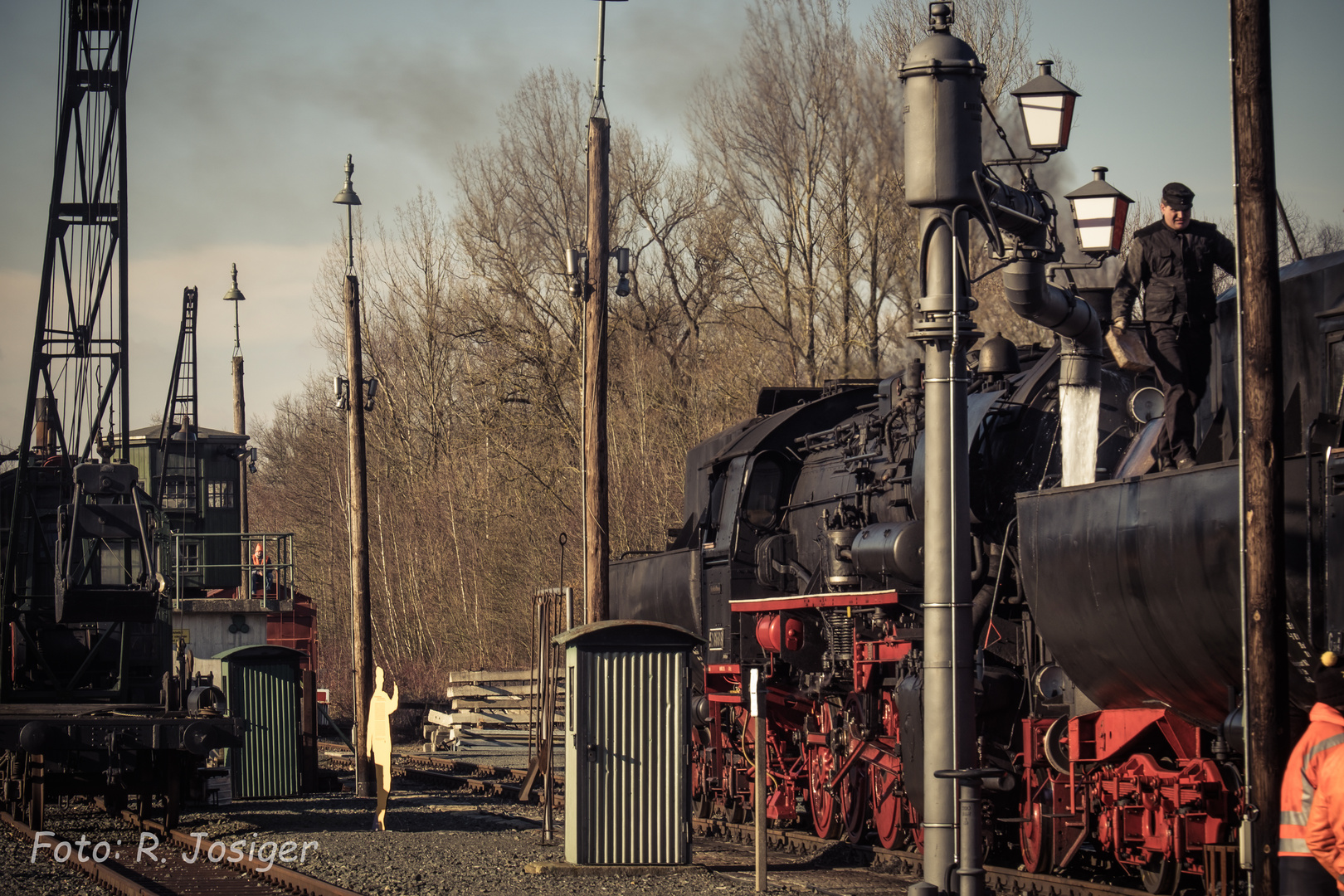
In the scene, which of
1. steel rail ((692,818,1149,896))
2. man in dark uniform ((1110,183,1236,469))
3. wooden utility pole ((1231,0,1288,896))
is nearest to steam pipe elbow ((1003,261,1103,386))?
man in dark uniform ((1110,183,1236,469))

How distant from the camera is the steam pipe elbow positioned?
911 centimetres

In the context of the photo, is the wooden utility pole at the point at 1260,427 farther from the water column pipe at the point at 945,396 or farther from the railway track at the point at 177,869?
the railway track at the point at 177,869

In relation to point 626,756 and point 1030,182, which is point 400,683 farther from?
point 1030,182

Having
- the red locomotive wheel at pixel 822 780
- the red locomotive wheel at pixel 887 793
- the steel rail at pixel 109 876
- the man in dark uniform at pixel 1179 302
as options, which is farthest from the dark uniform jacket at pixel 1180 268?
the steel rail at pixel 109 876

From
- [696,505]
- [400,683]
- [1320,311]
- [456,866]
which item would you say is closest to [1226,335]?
[1320,311]

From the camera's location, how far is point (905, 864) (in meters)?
12.4

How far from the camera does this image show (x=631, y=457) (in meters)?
36.2

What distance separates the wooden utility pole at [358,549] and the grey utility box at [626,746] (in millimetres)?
8158

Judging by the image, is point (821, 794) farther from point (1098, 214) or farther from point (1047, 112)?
point (1047, 112)

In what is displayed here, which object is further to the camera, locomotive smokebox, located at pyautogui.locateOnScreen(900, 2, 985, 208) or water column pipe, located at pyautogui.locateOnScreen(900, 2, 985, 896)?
locomotive smokebox, located at pyautogui.locateOnScreen(900, 2, 985, 208)

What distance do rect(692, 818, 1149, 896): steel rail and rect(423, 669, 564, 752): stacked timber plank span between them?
43.0 ft

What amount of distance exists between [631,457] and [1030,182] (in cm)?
2753

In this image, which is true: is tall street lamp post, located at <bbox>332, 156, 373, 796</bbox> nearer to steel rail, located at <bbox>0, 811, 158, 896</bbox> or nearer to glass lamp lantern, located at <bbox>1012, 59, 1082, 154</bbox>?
steel rail, located at <bbox>0, 811, 158, 896</bbox>

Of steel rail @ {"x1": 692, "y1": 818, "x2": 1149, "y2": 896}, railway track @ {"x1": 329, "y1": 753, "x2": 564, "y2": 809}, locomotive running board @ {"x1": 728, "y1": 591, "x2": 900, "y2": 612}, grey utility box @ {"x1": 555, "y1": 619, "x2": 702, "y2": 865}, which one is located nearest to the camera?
steel rail @ {"x1": 692, "y1": 818, "x2": 1149, "y2": 896}
